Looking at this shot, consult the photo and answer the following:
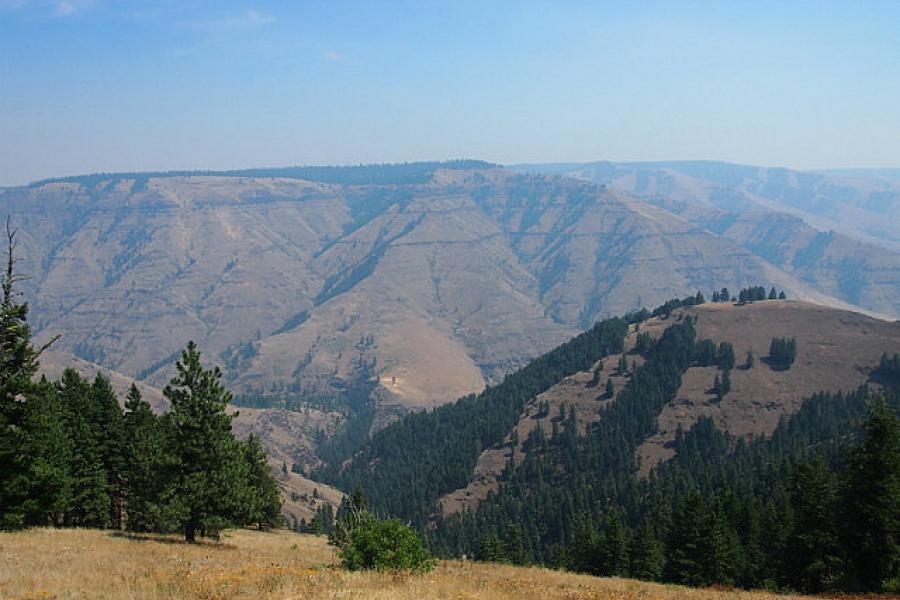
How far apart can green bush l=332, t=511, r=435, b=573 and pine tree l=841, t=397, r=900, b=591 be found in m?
34.1

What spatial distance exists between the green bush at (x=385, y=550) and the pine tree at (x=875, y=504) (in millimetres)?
34139

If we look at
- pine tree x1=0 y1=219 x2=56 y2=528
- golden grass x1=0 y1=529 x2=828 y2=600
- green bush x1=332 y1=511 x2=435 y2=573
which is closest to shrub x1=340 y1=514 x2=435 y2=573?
green bush x1=332 y1=511 x2=435 y2=573

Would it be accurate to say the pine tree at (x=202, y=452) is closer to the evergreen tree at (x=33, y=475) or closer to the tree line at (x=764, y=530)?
the evergreen tree at (x=33, y=475)

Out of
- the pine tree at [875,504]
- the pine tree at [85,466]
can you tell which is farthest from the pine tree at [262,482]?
the pine tree at [875,504]

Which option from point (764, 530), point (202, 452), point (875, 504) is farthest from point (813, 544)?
point (202, 452)

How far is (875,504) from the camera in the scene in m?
46.5

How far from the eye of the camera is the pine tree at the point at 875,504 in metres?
45.4

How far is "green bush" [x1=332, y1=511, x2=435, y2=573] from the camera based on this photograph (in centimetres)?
2922

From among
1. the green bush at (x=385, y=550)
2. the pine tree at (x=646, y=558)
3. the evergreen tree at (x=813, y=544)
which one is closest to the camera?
the green bush at (x=385, y=550)

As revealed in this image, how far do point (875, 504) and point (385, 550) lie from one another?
37.4 m

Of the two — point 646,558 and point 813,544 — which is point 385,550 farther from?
point 646,558

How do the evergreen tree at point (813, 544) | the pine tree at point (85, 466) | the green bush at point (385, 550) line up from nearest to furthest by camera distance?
the green bush at point (385, 550) < the evergreen tree at point (813, 544) < the pine tree at point (85, 466)

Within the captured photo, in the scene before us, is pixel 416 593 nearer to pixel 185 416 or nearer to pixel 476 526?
pixel 185 416

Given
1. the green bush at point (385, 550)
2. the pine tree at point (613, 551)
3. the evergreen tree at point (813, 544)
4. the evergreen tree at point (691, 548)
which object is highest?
the green bush at point (385, 550)
